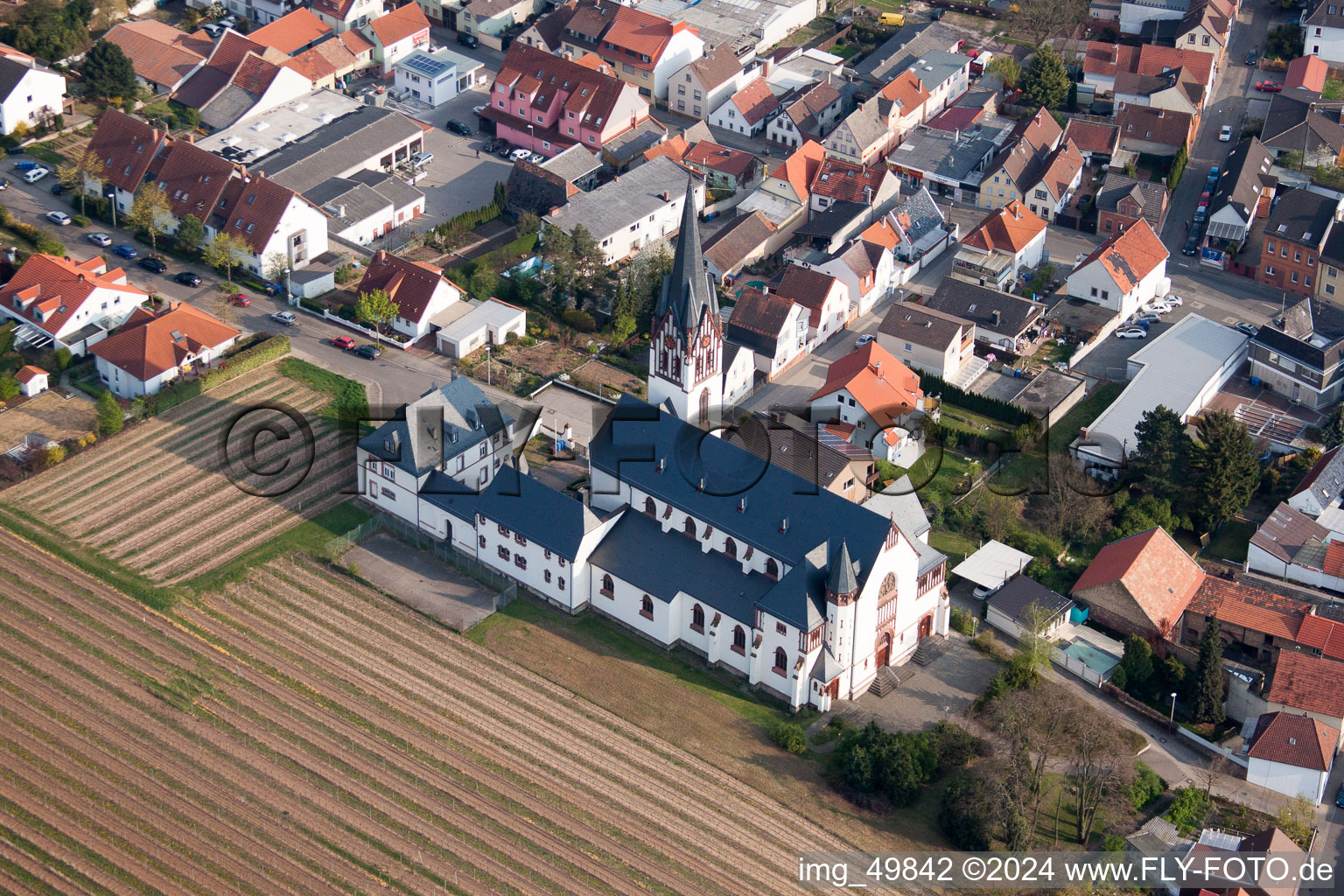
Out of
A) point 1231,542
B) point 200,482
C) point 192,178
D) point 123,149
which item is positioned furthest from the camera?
point 123,149

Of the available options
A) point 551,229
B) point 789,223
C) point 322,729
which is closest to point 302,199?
point 551,229

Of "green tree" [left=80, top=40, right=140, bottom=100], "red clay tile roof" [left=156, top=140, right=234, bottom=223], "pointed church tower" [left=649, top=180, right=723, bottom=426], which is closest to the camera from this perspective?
"pointed church tower" [left=649, top=180, right=723, bottom=426]

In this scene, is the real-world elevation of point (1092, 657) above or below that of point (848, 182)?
below

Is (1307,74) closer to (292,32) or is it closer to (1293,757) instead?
(1293,757)

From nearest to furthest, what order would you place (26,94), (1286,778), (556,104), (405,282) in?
(1286,778), (405,282), (26,94), (556,104)

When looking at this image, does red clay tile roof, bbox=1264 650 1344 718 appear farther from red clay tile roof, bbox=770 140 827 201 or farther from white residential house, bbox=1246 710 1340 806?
red clay tile roof, bbox=770 140 827 201

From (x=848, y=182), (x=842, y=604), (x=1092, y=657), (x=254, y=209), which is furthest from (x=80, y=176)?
(x=1092, y=657)

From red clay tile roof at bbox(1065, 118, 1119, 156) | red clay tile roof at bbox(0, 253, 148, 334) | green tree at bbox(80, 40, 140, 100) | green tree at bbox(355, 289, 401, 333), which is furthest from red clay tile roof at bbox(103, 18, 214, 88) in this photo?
red clay tile roof at bbox(1065, 118, 1119, 156)
